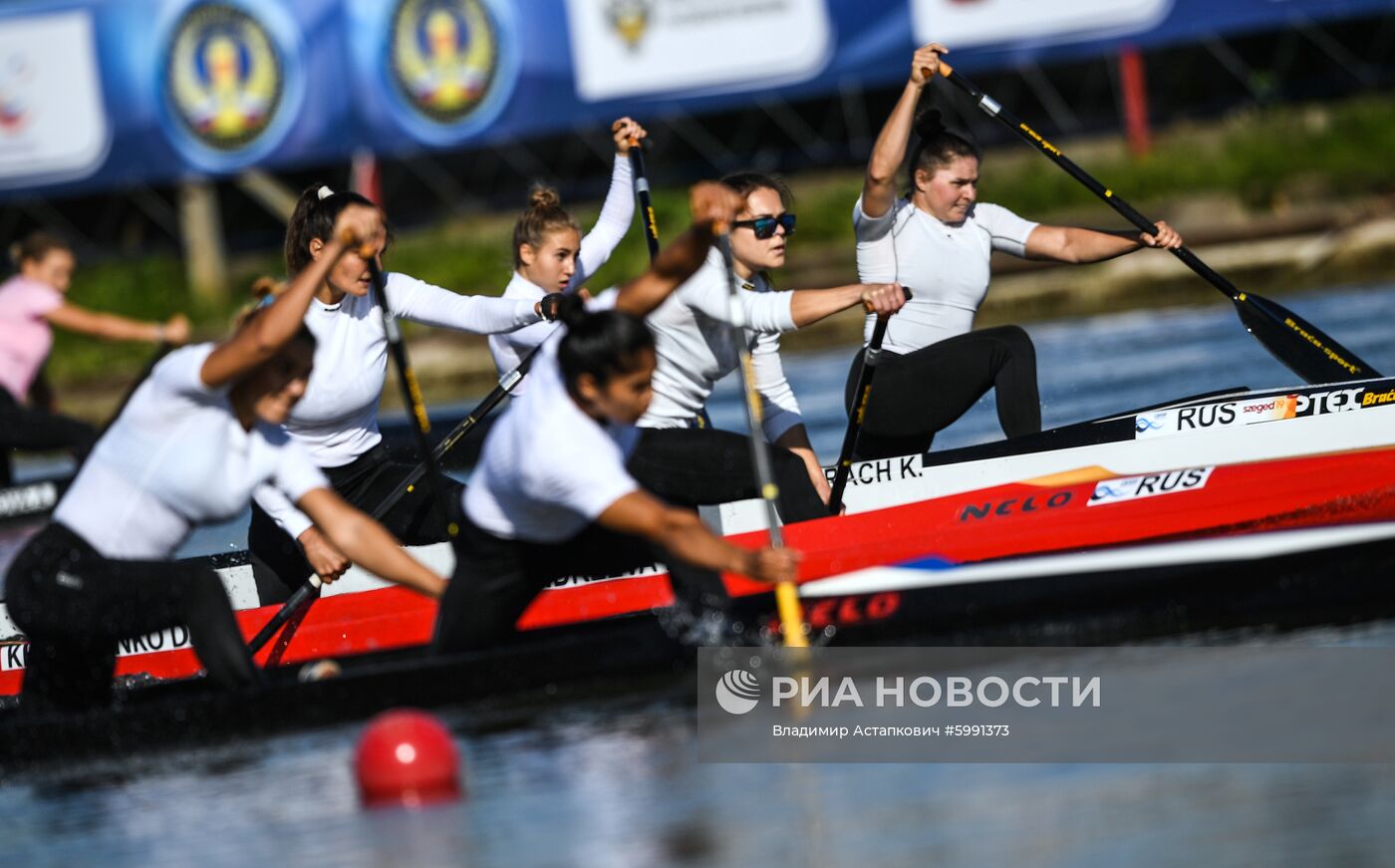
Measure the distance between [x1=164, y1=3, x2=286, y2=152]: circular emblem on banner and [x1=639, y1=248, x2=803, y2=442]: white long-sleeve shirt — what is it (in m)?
10.7

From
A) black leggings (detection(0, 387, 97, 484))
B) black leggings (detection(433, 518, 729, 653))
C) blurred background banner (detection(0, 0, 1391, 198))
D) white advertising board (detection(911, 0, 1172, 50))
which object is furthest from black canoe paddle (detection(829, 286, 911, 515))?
blurred background banner (detection(0, 0, 1391, 198))

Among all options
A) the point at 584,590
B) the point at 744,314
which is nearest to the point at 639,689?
the point at 584,590

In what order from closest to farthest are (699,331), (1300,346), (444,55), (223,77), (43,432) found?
(699,331)
(1300,346)
(43,432)
(444,55)
(223,77)

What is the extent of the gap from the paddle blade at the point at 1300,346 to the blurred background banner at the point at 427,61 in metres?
7.48

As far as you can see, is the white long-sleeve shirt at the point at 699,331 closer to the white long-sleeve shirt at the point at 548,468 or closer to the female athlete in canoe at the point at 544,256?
A: the female athlete in canoe at the point at 544,256

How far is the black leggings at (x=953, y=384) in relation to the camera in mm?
8547

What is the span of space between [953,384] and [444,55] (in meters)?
9.52

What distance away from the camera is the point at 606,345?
18.4 ft

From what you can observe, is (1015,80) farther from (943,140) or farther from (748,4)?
(943,140)

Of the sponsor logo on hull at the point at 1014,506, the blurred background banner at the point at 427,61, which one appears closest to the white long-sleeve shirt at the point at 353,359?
the sponsor logo on hull at the point at 1014,506

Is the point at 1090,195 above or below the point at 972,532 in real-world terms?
above

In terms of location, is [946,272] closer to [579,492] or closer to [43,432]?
[579,492]

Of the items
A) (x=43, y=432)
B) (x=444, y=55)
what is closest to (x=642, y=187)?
(x=43, y=432)

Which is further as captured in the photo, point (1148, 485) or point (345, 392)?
point (345, 392)
